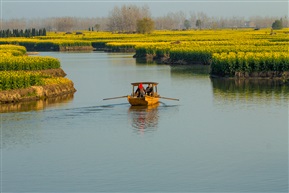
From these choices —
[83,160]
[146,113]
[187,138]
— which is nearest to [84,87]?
[146,113]

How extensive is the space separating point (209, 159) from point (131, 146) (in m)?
4.57

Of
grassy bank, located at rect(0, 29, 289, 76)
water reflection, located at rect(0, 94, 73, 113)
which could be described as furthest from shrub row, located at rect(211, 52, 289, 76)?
water reflection, located at rect(0, 94, 73, 113)

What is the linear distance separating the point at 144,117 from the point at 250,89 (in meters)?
18.8

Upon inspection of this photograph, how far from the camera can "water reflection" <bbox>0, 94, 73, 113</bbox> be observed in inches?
1835

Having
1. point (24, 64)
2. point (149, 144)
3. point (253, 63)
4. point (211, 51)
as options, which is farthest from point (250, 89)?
point (211, 51)

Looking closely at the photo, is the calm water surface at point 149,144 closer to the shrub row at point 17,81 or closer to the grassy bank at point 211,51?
the shrub row at point 17,81

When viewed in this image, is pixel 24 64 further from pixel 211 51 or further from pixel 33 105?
pixel 211 51

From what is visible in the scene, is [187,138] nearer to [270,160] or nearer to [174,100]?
[270,160]

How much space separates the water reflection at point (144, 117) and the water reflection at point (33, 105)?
5.60 meters

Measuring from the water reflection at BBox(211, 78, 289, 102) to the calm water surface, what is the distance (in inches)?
6.1

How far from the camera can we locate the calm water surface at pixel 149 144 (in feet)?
95.1

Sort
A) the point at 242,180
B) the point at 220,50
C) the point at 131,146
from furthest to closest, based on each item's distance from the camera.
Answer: the point at 220,50
the point at 131,146
the point at 242,180

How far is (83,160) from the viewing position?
3269cm

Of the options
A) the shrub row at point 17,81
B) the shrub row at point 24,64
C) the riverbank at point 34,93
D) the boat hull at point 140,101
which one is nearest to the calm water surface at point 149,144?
the boat hull at point 140,101
